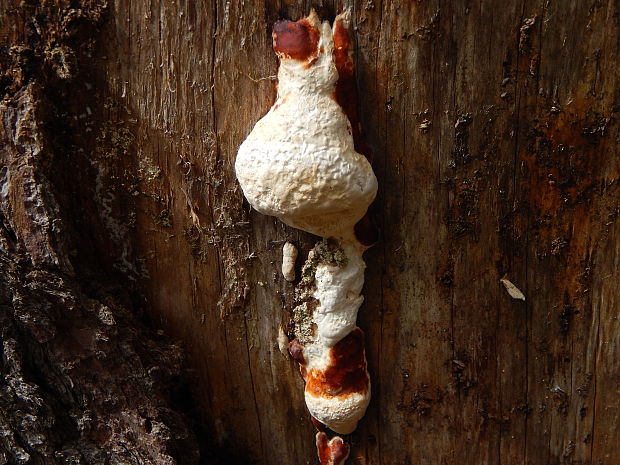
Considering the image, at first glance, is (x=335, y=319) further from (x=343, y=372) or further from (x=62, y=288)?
(x=62, y=288)

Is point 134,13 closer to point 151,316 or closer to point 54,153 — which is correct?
point 54,153

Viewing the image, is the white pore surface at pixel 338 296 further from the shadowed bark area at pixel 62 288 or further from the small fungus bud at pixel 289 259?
the shadowed bark area at pixel 62 288

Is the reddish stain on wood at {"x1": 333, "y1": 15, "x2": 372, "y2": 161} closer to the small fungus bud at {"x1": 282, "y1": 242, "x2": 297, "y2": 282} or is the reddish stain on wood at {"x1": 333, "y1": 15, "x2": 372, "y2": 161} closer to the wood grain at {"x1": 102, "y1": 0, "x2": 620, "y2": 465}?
the wood grain at {"x1": 102, "y1": 0, "x2": 620, "y2": 465}

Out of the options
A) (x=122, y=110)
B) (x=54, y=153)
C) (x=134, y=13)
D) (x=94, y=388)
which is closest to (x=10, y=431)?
(x=94, y=388)

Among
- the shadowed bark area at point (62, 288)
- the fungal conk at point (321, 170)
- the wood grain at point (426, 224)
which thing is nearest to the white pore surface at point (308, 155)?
the fungal conk at point (321, 170)

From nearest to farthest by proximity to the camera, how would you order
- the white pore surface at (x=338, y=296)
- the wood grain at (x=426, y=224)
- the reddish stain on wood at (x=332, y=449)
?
the wood grain at (x=426, y=224) → the white pore surface at (x=338, y=296) → the reddish stain on wood at (x=332, y=449)

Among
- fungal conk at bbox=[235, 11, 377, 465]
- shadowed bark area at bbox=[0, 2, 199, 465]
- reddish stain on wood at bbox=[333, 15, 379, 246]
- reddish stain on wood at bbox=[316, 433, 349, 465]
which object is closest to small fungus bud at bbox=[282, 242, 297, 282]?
fungal conk at bbox=[235, 11, 377, 465]

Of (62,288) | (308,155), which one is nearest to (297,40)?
(308,155)
